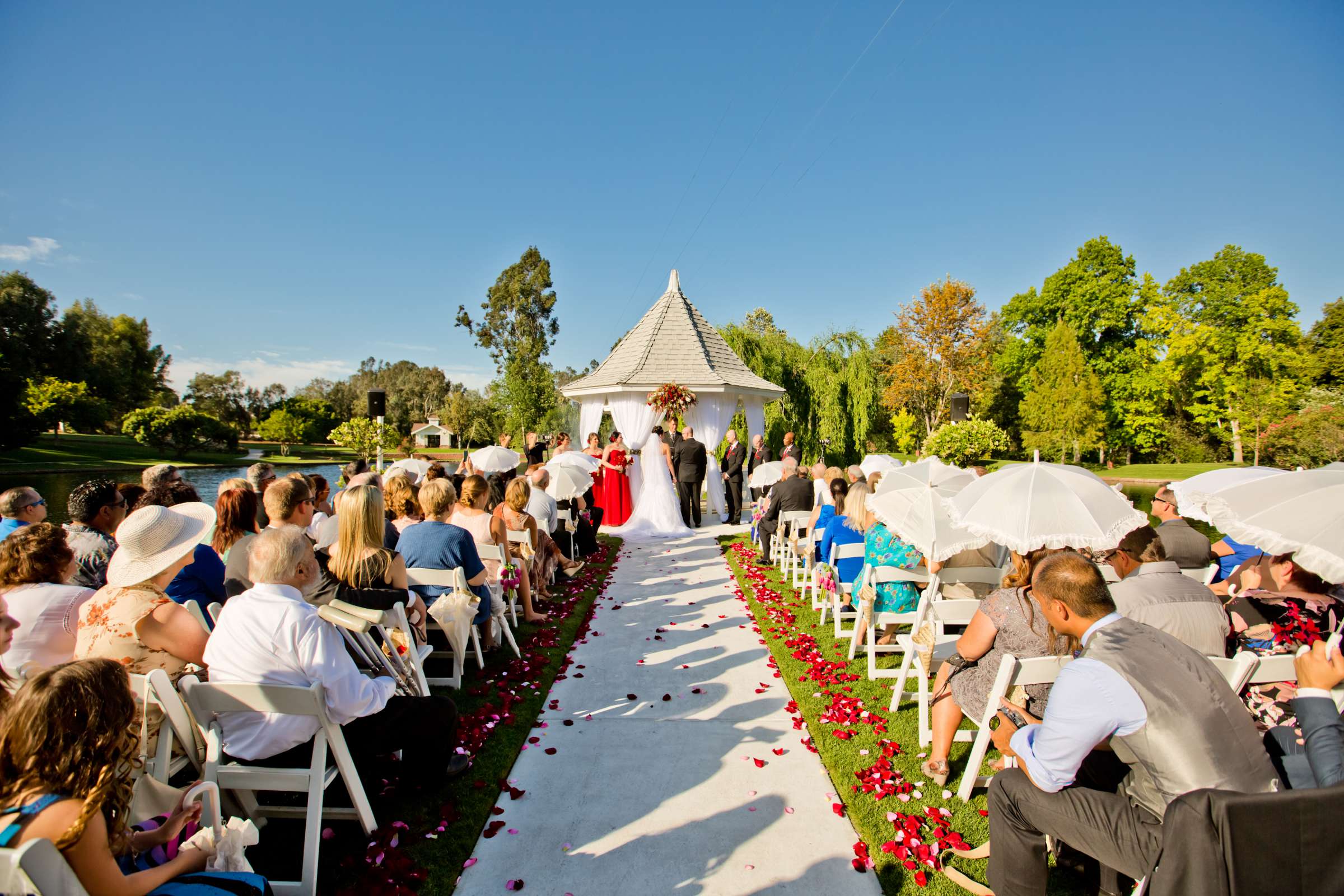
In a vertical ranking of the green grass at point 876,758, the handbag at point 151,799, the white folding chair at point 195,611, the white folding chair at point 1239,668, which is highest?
the white folding chair at point 195,611

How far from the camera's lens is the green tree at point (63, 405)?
27.5 metres

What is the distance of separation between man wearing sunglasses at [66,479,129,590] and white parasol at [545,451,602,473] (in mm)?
4899

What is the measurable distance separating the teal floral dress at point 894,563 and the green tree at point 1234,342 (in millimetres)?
36268

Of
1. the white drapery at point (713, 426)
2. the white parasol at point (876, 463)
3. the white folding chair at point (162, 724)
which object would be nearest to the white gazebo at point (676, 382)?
the white drapery at point (713, 426)

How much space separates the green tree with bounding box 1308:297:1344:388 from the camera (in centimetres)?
3148

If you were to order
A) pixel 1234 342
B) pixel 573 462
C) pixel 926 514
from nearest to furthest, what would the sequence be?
pixel 926 514 → pixel 573 462 → pixel 1234 342

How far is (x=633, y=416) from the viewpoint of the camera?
48.8 ft

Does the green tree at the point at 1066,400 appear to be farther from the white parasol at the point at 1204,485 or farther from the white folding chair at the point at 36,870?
the white folding chair at the point at 36,870

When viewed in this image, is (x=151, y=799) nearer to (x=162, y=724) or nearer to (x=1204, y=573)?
(x=162, y=724)

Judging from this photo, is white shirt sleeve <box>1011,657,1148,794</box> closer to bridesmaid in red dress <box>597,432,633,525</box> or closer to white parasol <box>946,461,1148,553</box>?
white parasol <box>946,461,1148,553</box>

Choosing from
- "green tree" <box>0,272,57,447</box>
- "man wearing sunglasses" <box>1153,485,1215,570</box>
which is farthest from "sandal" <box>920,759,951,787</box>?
"green tree" <box>0,272,57,447</box>

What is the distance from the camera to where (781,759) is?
402 centimetres

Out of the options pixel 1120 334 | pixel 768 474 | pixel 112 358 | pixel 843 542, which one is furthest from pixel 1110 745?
pixel 112 358

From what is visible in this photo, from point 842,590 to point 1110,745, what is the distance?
138 inches
